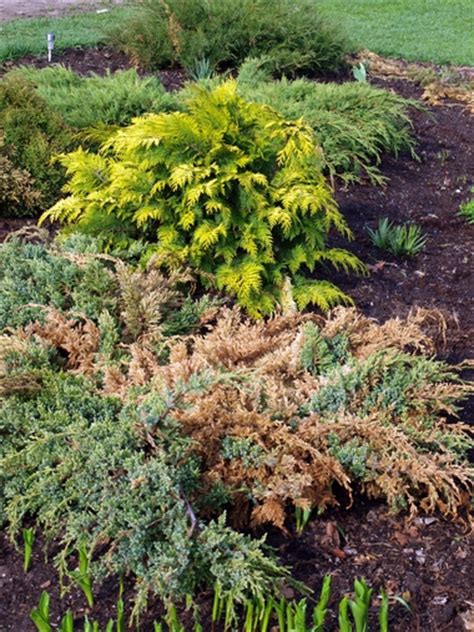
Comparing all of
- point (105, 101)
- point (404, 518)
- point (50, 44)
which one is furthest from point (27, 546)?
point (50, 44)

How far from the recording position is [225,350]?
365 centimetres

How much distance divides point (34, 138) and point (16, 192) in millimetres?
465

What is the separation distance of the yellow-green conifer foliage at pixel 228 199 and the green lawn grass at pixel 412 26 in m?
5.29

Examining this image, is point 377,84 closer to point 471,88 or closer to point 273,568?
point 471,88

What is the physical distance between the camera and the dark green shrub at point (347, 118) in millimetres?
6434

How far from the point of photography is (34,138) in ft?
18.3

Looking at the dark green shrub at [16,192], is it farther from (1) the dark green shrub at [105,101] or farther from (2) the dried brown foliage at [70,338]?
(2) the dried brown foliage at [70,338]

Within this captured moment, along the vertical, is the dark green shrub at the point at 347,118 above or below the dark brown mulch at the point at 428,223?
above

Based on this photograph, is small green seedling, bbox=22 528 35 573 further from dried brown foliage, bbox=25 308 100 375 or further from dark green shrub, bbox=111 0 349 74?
dark green shrub, bbox=111 0 349 74

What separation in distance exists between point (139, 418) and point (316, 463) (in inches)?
26.5

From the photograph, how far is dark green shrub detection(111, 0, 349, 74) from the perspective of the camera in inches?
336

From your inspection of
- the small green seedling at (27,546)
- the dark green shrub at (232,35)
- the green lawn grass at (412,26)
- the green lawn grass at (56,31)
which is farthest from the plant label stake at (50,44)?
the small green seedling at (27,546)

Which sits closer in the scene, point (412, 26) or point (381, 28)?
point (381, 28)

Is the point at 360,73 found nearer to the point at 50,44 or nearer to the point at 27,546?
the point at 50,44
